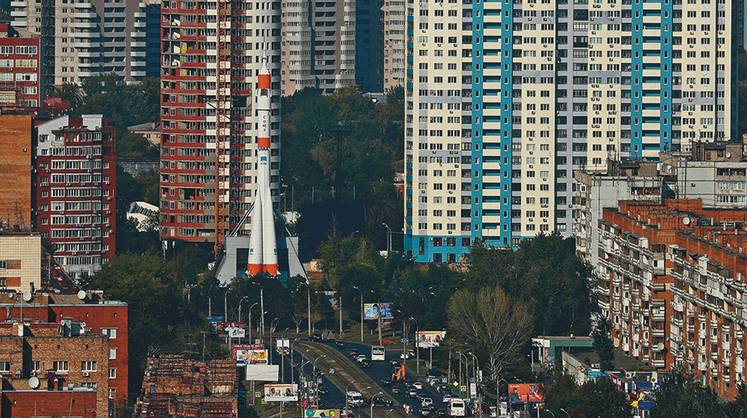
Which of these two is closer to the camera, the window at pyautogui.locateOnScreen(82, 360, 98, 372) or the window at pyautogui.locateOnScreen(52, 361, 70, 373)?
the window at pyautogui.locateOnScreen(52, 361, 70, 373)

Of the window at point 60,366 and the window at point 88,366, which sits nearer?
the window at point 60,366

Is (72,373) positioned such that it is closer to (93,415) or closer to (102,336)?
(102,336)

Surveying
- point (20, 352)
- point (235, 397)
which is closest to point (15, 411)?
point (20, 352)

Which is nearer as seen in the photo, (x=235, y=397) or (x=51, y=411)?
(x=51, y=411)
